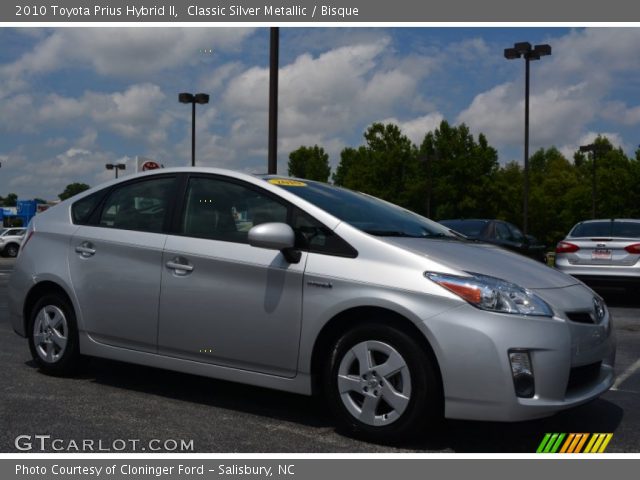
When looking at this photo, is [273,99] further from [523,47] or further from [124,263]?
[523,47]

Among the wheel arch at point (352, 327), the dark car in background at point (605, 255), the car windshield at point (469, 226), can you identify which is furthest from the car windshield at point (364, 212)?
the car windshield at point (469, 226)

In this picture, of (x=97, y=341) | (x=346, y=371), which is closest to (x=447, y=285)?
(x=346, y=371)

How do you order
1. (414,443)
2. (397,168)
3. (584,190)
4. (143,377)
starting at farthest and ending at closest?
(584,190)
(397,168)
(143,377)
(414,443)

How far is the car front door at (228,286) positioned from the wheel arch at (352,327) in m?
0.13

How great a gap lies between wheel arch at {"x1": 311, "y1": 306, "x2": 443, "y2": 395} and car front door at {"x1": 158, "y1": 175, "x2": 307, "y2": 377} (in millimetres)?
134

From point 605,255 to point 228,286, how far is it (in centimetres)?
852

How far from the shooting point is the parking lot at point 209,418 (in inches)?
155

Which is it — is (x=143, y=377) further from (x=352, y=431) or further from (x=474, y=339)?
(x=474, y=339)

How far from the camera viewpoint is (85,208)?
5527 millimetres

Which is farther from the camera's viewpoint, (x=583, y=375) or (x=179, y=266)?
(x=179, y=266)

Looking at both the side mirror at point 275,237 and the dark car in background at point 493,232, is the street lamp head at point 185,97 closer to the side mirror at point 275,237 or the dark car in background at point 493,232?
the dark car in background at point 493,232

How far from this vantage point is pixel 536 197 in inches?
2655

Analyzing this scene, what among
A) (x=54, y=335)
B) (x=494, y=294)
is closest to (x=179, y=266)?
(x=54, y=335)
